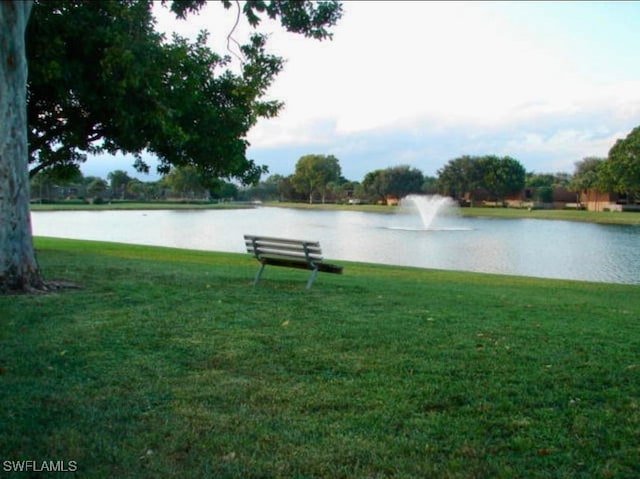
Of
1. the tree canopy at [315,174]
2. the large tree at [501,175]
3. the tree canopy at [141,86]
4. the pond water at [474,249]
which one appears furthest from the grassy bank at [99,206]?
the tree canopy at [141,86]

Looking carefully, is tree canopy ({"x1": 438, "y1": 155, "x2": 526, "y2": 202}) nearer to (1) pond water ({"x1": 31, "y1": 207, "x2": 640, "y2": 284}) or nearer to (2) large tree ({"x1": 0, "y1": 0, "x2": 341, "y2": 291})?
(1) pond water ({"x1": 31, "y1": 207, "x2": 640, "y2": 284})

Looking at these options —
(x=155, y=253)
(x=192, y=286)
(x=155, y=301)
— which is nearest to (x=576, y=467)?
(x=155, y=301)

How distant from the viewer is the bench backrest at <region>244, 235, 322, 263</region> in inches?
423

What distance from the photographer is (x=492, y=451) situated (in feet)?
A: 12.3

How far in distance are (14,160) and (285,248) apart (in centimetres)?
443

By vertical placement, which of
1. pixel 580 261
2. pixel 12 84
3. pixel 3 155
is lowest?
pixel 580 261

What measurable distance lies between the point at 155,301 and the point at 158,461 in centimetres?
527

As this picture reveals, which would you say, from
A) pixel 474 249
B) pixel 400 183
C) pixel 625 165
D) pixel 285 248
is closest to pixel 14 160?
pixel 285 248

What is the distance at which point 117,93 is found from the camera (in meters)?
14.7

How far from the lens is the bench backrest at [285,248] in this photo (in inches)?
423

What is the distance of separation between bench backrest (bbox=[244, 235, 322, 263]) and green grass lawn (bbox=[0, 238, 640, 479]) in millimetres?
2225

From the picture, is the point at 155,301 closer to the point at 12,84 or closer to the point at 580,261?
the point at 12,84

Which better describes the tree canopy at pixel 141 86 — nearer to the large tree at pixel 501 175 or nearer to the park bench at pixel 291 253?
the park bench at pixel 291 253

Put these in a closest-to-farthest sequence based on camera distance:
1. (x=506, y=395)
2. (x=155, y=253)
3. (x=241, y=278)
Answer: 1. (x=506, y=395)
2. (x=241, y=278)
3. (x=155, y=253)
